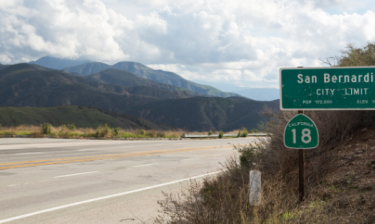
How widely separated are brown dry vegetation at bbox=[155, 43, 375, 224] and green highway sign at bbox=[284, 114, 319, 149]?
0.65m

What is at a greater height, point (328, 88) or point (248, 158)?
point (328, 88)

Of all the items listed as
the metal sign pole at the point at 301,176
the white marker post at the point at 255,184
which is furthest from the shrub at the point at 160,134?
the white marker post at the point at 255,184

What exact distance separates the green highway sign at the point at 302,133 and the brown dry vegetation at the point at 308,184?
646 mm

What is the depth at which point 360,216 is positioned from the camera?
418 cm

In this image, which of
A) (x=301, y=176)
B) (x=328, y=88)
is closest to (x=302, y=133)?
(x=301, y=176)

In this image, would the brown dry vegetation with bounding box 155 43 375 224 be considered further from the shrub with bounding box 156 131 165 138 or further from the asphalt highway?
the shrub with bounding box 156 131 165 138

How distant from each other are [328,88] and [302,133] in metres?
0.87

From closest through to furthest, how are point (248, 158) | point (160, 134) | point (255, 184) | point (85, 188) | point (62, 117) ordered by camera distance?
point (255, 184) → point (248, 158) → point (85, 188) → point (160, 134) → point (62, 117)

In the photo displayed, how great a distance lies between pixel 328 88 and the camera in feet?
17.0

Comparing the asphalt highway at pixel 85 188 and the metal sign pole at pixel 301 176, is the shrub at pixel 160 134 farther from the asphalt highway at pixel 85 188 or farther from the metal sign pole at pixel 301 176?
the metal sign pole at pixel 301 176

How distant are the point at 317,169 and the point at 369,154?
1.02 meters

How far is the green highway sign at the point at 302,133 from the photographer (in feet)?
16.6

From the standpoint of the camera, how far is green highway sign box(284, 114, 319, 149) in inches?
200

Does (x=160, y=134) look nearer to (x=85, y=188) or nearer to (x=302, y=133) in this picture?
(x=85, y=188)
